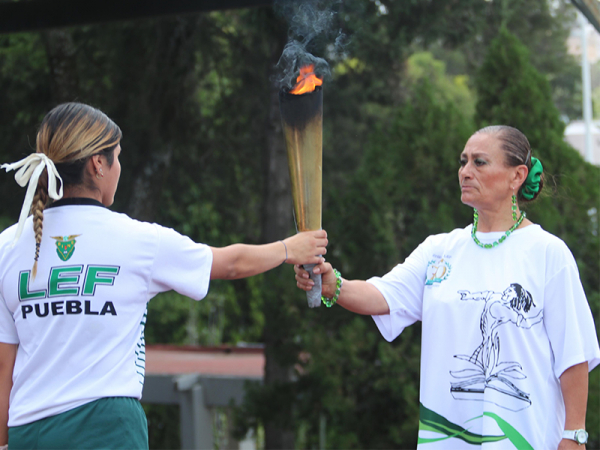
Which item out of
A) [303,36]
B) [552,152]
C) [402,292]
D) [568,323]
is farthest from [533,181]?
[552,152]

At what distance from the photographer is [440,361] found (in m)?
2.59

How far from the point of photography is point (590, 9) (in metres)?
3.89

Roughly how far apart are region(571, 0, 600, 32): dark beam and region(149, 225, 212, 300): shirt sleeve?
2.88 metres

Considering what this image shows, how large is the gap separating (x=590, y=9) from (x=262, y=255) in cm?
276

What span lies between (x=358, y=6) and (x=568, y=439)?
18.0ft

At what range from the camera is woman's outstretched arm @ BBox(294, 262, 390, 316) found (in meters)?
2.86

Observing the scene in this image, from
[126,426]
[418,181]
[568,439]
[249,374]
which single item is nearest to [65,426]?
[126,426]

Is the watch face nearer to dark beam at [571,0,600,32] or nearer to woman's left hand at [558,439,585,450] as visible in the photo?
woman's left hand at [558,439,585,450]

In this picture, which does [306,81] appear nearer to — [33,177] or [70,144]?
[70,144]

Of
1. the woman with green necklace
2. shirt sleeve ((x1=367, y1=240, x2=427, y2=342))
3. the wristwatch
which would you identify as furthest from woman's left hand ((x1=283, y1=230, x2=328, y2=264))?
the wristwatch

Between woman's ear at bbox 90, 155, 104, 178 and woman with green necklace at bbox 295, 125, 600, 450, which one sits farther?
woman with green necklace at bbox 295, 125, 600, 450

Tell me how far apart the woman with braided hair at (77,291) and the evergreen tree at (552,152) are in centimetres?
381

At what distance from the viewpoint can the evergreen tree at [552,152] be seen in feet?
17.5

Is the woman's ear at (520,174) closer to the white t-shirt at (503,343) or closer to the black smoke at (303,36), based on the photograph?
the white t-shirt at (503,343)
